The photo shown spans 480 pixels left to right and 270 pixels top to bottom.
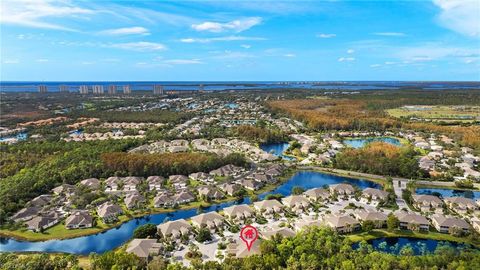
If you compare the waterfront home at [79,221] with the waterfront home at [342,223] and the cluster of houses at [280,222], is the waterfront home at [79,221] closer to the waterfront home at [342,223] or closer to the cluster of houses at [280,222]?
the cluster of houses at [280,222]

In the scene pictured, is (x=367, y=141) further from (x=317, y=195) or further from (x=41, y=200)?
(x=41, y=200)

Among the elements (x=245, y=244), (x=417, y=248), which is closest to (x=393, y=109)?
(x=417, y=248)

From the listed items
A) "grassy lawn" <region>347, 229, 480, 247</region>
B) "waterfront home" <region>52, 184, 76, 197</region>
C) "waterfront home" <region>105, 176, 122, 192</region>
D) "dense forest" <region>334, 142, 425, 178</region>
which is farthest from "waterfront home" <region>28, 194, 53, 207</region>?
"dense forest" <region>334, 142, 425, 178</region>

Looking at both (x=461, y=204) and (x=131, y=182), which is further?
(x=131, y=182)

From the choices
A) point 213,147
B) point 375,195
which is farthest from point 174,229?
point 213,147

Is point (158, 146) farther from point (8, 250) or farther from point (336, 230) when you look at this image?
point (336, 230)

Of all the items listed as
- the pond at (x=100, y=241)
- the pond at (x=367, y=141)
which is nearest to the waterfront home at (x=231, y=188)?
the pond at (x=100, y=241)

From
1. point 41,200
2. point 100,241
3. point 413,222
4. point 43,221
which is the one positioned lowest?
point 100,241

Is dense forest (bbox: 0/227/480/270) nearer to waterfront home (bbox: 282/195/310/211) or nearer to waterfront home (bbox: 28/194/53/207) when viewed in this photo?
waterfront home (bbox: 282/195/310/211)
